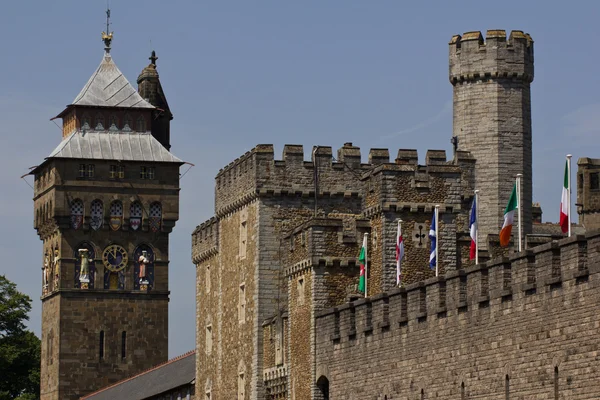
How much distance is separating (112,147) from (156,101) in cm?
1296

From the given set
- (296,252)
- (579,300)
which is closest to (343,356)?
(296,252)

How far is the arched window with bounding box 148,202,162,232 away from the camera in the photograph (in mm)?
126456

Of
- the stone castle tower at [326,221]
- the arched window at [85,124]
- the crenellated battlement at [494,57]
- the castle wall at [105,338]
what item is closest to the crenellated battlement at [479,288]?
the stone castle tower at [326,221]

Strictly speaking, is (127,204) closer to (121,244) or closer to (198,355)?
(121,244)

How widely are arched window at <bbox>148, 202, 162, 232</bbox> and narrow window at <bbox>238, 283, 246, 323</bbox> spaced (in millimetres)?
58174

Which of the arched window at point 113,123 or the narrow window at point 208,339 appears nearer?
the narrow window at point 208,339

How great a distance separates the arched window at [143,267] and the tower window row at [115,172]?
15.4 feet

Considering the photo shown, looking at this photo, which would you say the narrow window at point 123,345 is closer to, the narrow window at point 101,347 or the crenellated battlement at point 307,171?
the narrow window at point 101,347

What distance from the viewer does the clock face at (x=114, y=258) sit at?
125625 mm

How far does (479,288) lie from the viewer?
1767 inches

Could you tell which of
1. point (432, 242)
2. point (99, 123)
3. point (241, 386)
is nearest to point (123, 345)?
point (99, 123)

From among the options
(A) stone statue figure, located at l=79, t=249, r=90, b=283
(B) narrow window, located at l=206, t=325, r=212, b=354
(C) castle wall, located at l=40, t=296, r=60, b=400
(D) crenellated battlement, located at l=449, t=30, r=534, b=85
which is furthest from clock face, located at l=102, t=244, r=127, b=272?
(D) crenellated battlement, located at l=449, t=30, r=534, b=85

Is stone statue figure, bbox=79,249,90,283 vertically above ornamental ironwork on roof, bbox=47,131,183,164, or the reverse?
ornamental ironwork on roof, bbox=47,131,183,164

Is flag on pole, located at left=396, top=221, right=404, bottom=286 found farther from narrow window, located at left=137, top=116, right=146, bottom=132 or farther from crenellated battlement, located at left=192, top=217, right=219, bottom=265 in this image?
narrow window, located at left=137, top=116, right=146, bottom=132
